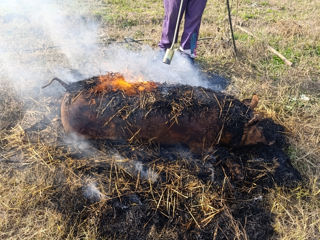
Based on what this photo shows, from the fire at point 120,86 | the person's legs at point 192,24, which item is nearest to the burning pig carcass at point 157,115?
the fire at point 120,86

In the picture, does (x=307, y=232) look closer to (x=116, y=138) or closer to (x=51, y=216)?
(x=116, y=138)

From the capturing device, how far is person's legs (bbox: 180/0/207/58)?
470 cm

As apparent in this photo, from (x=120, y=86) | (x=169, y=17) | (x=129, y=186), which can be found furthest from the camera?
(x=169, y=17)

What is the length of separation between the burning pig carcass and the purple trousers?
2348 mm

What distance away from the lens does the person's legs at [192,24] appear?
4.70m

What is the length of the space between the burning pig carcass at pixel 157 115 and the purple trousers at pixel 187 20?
2348 mm

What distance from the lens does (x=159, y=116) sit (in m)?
2.80

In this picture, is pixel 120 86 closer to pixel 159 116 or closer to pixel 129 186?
pixel 159 116

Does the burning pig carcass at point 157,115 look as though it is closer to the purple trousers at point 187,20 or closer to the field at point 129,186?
the field at point 129,186

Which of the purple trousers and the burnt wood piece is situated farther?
the purple trousers

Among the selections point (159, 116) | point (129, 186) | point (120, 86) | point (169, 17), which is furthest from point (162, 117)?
point (169, 17)

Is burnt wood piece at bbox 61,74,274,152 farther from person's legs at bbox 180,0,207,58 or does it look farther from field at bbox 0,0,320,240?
person's legs at bbox 180,0,207,58

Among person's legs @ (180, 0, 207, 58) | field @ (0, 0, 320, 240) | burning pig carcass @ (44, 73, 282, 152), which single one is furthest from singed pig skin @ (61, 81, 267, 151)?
person's legs @ (180, 0, 207, 58)

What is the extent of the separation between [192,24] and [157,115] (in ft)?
9.67
